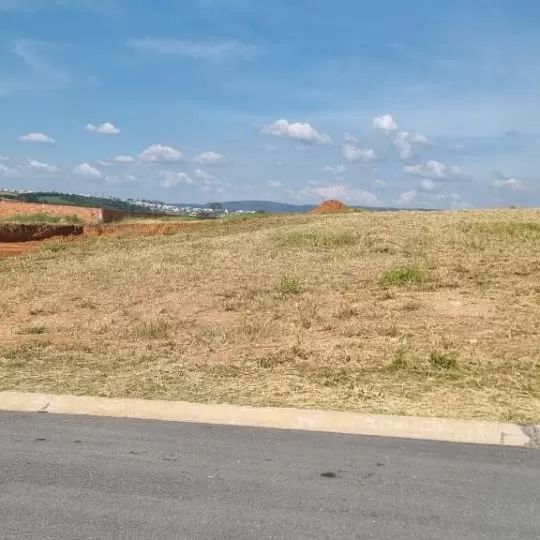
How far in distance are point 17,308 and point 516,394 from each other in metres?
8.22

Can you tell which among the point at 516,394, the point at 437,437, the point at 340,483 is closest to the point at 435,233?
the point at 516,394

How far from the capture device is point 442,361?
775cm

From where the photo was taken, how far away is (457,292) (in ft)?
37.2

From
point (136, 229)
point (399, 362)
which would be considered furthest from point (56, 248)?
point (399, 362)

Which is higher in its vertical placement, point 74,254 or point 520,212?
point 520,212

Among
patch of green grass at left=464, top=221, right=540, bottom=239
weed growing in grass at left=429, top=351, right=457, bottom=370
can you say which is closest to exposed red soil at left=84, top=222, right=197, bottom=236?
patch of green grass at left=464, top=221, right=540, bottom=239

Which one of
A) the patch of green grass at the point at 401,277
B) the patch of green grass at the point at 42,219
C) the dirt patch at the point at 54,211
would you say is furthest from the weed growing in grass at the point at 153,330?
the dirt patch at the point at 54,211

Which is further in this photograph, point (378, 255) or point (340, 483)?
point (378, 255)

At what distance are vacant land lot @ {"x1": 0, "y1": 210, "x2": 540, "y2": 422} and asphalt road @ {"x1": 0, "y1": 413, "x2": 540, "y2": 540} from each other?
104cm

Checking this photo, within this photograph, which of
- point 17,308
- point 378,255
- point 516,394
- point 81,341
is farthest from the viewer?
point 378,255

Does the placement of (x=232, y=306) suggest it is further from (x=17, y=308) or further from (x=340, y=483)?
(x=340, y=483)

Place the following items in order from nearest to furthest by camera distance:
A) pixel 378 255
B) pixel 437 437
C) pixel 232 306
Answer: pixel 437 437 < pixel 232 306 < pixel 378 255

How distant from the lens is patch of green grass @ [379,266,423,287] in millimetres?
12086

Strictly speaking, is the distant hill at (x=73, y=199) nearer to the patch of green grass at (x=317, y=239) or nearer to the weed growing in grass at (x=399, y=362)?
the patch of green grass at (x=317, y=239)
